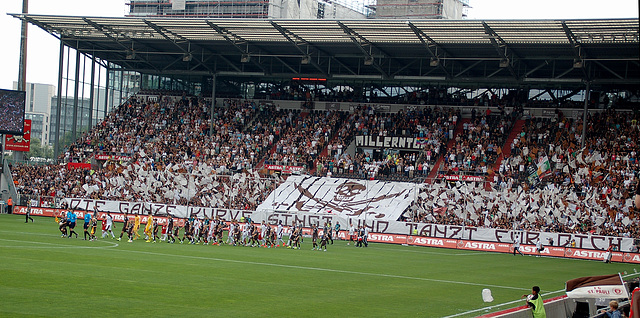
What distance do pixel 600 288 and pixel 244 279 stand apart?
44.3 feet

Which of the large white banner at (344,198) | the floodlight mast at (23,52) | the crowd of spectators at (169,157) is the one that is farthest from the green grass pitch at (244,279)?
the floodlight mast at (23,52)

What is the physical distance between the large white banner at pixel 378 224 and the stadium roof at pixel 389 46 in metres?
13.0

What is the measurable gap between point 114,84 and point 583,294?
70.5m

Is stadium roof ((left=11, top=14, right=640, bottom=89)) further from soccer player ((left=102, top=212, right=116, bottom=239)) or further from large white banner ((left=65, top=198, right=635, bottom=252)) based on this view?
soccer player ((left=102, top=212, right=116, bottom=239))

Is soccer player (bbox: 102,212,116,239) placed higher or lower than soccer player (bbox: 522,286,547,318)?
lower

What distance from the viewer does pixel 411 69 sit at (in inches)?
2682

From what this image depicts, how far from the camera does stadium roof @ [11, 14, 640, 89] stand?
51906mm

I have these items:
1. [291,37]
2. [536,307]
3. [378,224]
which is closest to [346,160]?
[378,224]

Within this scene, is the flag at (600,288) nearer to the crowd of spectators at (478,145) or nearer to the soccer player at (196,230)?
the soccer player at (196,230)

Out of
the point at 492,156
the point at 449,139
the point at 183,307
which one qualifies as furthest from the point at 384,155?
the point at 183,307

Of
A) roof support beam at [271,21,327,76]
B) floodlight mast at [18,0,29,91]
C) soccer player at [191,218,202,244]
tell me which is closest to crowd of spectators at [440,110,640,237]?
roof support beam at [271,21,327,76]

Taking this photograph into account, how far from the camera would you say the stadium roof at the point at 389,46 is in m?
51.9

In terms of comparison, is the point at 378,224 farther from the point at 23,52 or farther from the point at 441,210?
the point at 23,52

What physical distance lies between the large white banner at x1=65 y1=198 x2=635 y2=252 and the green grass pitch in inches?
158
